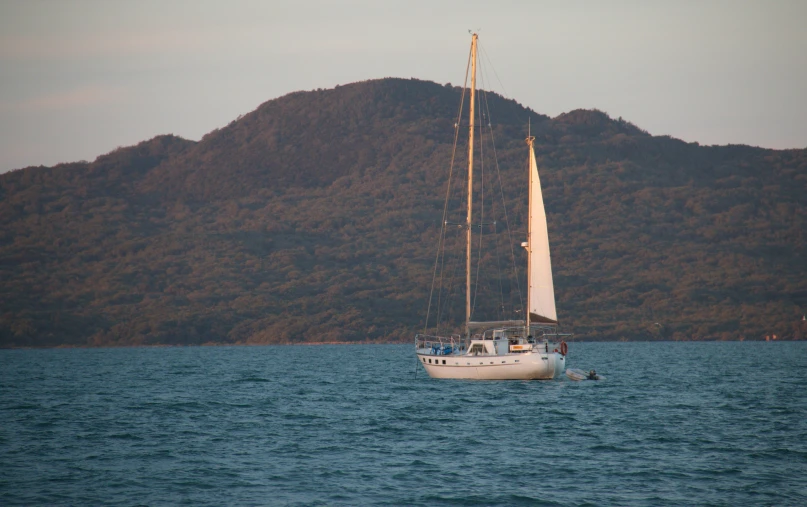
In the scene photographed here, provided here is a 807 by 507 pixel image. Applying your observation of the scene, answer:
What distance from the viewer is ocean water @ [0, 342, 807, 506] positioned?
26.0 metres

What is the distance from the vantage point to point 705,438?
34.8 metres

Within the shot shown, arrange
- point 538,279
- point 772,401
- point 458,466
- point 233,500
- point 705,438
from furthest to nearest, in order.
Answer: point 538,279 → point 772,401 → point 705,438 → point 458,466 → point 233,500

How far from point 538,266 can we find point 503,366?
249 inches

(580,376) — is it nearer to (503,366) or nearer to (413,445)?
(503,366)

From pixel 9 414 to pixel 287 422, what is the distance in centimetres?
1428

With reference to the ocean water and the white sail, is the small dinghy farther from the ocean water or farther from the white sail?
the white sail

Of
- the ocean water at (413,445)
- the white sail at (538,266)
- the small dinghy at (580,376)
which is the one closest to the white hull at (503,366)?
the ocean water at (413,445)

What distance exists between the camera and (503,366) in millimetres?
53406

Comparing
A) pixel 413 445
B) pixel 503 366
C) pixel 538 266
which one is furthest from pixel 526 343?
pixel 413 445

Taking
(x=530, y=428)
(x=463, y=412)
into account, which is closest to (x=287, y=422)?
(x=463, y=412)

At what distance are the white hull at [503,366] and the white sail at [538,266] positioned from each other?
251 cm

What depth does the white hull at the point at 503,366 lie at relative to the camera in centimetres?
5297

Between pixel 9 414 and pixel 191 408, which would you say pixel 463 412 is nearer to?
pixel 191 408

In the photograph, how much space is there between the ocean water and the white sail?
4.36m
